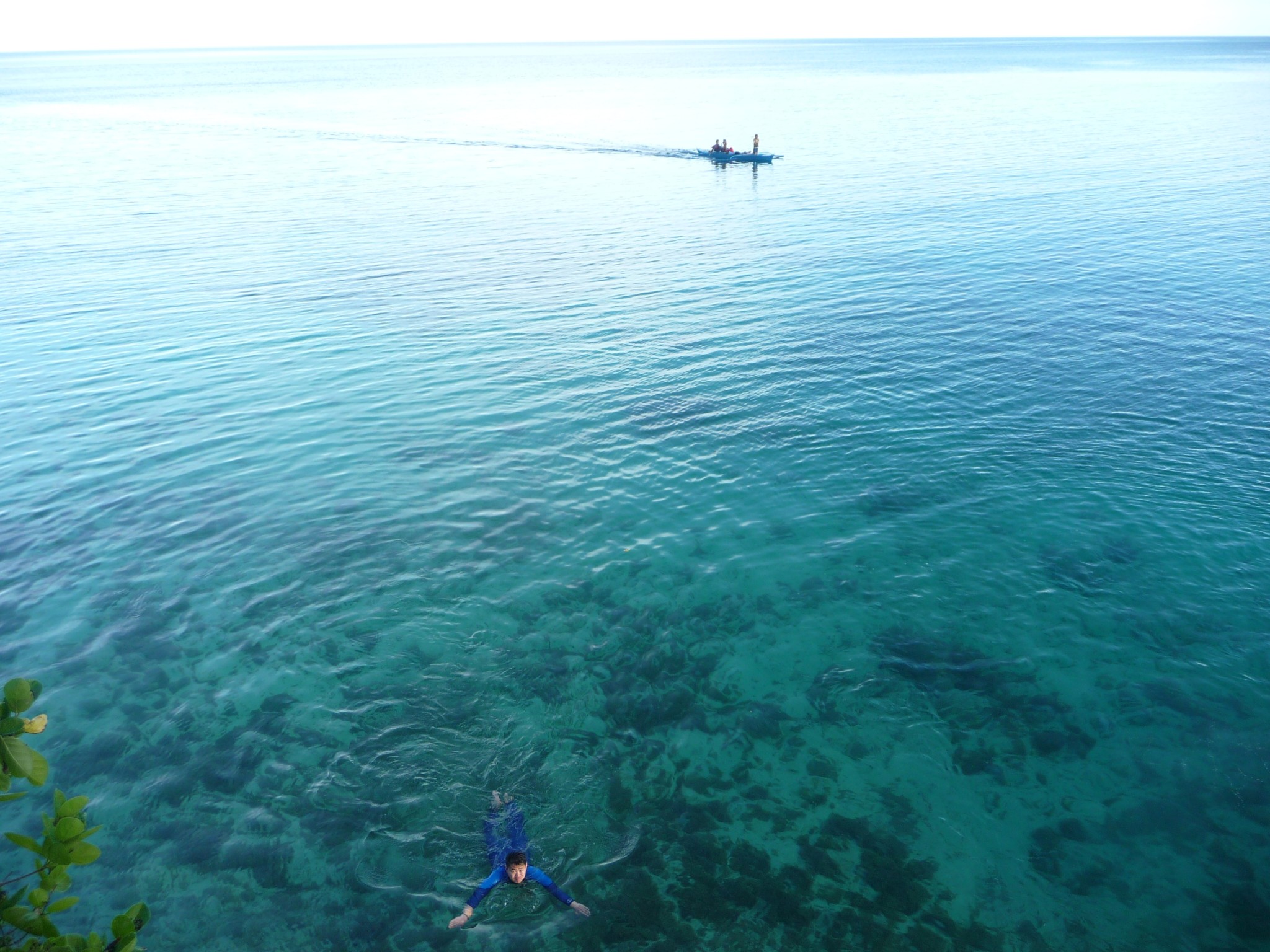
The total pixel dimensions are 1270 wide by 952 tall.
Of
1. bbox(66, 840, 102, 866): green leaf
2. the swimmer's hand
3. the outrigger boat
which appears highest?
bbox(66, 840, 102, 866): green leaf

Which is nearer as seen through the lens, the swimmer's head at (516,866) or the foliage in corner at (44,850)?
the foliage in corner at (44,850)

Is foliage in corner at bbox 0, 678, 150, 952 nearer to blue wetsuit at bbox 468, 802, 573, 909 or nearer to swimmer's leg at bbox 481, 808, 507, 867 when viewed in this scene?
blue wetsuit at bbox 468, 802, 573, 909

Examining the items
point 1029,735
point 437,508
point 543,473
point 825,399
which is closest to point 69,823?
point 1029,735

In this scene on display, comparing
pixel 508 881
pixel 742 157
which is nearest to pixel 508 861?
pixel 508 881

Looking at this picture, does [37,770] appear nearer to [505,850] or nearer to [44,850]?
[44,850]

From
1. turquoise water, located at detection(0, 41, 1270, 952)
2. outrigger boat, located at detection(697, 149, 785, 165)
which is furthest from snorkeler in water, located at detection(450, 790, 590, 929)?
outrigger boat, located at detection(697, 149, 785, 165)

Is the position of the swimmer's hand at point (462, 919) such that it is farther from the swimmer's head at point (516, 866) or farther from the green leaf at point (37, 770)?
the green leaf at point (37, 770)

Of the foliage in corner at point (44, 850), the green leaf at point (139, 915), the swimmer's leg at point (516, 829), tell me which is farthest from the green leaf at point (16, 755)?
the swimmer's leg at point (516, 829)
